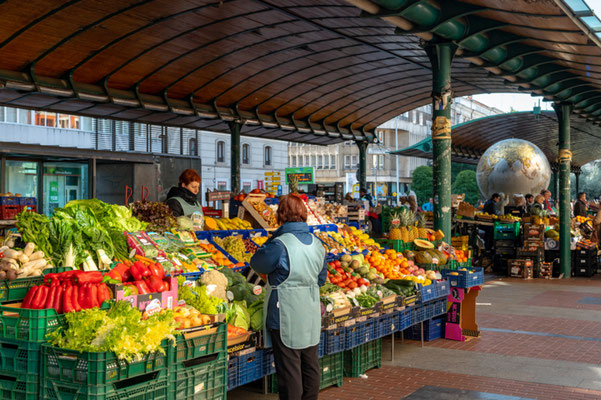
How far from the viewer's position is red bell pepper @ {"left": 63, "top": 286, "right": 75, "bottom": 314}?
4277 mm

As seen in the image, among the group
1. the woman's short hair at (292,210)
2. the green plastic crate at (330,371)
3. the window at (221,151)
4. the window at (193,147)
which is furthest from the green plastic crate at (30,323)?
the window at (221,151)

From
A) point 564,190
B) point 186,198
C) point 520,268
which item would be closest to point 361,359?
point 186,198

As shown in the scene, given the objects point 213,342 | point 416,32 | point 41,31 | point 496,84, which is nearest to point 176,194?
point 213,342

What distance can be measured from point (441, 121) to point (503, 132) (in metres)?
18.8

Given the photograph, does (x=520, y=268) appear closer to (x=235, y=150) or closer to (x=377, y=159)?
(x=235, y=150)

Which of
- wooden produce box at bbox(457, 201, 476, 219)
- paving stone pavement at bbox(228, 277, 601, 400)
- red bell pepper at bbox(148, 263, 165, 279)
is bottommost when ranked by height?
paving stone pavement at bbox(228, 277, 601, 400)

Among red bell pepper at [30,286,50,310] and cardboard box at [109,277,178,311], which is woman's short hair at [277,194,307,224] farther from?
red bell pepper at [30,286,50,310]

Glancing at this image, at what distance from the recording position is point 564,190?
53.1 feet

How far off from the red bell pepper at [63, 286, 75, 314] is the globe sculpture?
23.0 metres

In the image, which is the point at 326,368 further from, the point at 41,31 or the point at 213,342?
the point at 41,31

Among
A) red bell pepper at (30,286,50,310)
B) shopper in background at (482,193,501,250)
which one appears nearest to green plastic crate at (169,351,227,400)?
red bell pepper at (30,286,50,310)

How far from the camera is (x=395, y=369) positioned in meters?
7.38

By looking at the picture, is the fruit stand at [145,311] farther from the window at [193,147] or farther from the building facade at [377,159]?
the building facade at [377,159]

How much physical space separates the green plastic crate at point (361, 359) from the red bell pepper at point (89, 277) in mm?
3355
